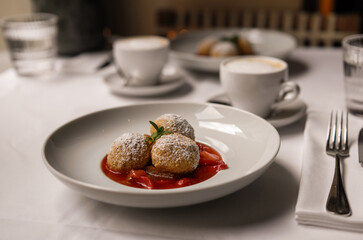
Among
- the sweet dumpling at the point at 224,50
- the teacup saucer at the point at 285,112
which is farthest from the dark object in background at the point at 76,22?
the teacup saucer at the point at 285,112

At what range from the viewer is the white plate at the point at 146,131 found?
605mm

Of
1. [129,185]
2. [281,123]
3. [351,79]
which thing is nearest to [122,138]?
[129,185]

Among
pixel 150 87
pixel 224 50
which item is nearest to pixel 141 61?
pixel 150 87

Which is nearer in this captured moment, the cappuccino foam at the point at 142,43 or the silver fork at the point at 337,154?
the silver fork at the point at 337,154

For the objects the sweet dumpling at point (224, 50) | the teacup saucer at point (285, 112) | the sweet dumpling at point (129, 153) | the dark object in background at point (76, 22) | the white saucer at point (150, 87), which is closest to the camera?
the sweet dumpling at point (129, 153)

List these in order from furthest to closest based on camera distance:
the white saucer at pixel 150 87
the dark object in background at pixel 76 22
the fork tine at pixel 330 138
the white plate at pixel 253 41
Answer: the dark object in background at pixel 76 22, the white plate at pixel 253 41, the white saucer at pixel 150 87, the fork tine at pixel 330 138

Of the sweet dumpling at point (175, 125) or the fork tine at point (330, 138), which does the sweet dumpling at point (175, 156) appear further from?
the fork tine at point (330, 138)

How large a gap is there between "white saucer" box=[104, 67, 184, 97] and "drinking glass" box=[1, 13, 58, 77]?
0.28 meters

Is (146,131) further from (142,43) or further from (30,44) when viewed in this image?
(30,44)

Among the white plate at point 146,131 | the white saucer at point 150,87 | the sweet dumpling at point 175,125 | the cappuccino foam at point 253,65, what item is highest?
the cappuccino foam at point 253,65

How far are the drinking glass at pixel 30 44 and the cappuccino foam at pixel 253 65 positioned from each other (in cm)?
74

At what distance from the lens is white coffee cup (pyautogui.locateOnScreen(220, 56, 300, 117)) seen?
1.00m

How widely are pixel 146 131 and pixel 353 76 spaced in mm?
532

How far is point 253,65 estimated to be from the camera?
1.07m
